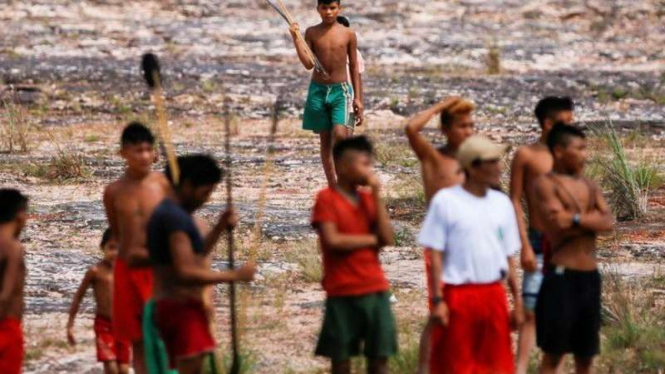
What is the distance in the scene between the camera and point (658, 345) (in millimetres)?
9047

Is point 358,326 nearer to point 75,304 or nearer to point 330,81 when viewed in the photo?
point 75,304

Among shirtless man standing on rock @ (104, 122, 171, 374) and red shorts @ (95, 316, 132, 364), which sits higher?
shirtless man standing on rock @ (104, 122, 171, 374)

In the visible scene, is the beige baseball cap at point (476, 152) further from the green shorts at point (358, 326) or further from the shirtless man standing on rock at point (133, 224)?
the shirtless man standing on rock at point (133, 224)

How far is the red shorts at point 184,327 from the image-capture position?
6.79m

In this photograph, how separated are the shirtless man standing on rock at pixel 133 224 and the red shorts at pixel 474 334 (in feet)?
4.56

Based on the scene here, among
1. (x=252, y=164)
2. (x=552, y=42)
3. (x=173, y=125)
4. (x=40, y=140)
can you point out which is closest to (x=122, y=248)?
(x=252, y=164)

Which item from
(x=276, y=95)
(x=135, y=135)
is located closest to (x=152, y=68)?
(x=135, y=135)

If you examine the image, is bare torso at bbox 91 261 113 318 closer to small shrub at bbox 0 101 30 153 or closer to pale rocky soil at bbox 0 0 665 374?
pale rocky soil at bbox 0 0 665 374

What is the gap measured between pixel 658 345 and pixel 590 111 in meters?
14.1

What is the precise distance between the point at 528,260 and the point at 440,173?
2.04ft

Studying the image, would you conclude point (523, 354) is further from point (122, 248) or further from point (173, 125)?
point (173, 125)

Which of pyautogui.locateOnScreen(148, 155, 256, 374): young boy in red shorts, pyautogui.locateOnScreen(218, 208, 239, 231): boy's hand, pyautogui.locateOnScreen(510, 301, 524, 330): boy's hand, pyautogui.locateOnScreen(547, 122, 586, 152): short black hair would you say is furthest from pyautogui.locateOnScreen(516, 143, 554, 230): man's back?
pyautogui.locateOnScreen(148, 155, 256, 374): young boy in red shorts

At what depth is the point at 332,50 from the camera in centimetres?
1202

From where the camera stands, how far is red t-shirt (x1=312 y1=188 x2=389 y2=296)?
23.6ft
